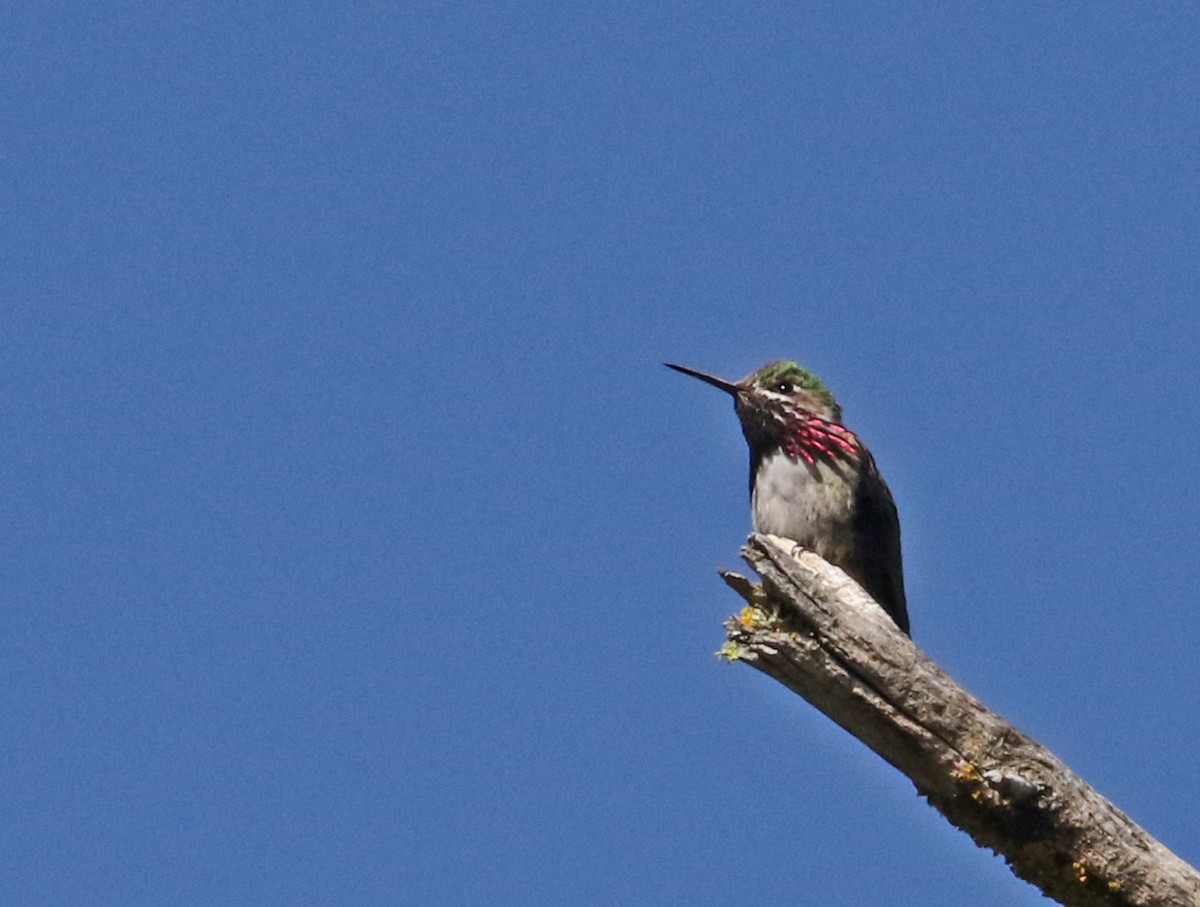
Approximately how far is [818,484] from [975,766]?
15.9ft

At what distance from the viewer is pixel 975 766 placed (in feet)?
25.8

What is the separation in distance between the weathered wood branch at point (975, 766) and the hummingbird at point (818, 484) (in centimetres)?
426

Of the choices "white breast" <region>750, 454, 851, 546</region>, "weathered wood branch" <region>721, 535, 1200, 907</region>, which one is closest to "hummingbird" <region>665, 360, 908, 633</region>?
"white breast" <region>750, 454, 851, 546</region>

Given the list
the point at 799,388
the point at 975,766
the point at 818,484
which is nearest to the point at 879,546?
the point at 818,484

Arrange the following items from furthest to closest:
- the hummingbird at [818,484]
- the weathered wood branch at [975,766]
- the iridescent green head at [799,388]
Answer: the iridescent green head at [799,388], the hummingbird at [818,484], the weathered wood branch at [975,766]

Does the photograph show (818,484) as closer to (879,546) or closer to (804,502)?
(804,502)

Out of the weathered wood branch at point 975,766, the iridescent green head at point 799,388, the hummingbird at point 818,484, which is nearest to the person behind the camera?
the weathered wood branch at point 975,766

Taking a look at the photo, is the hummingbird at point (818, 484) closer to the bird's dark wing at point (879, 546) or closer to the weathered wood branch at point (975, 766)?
the bird's dark wing at point (879, 546)

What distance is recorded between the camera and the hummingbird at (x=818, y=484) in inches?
490

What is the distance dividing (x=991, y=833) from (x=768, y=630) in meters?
1.46

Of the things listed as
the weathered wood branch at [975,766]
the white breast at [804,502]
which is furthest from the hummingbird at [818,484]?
the weathered wood branch at [975,766]

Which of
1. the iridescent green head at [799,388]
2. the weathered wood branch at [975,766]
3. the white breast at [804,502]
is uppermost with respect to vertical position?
the iridescent green head at [799,388]

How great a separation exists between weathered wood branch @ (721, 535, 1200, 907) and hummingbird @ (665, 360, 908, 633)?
4.26 m

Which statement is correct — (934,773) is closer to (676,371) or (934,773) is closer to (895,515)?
(895,515)
